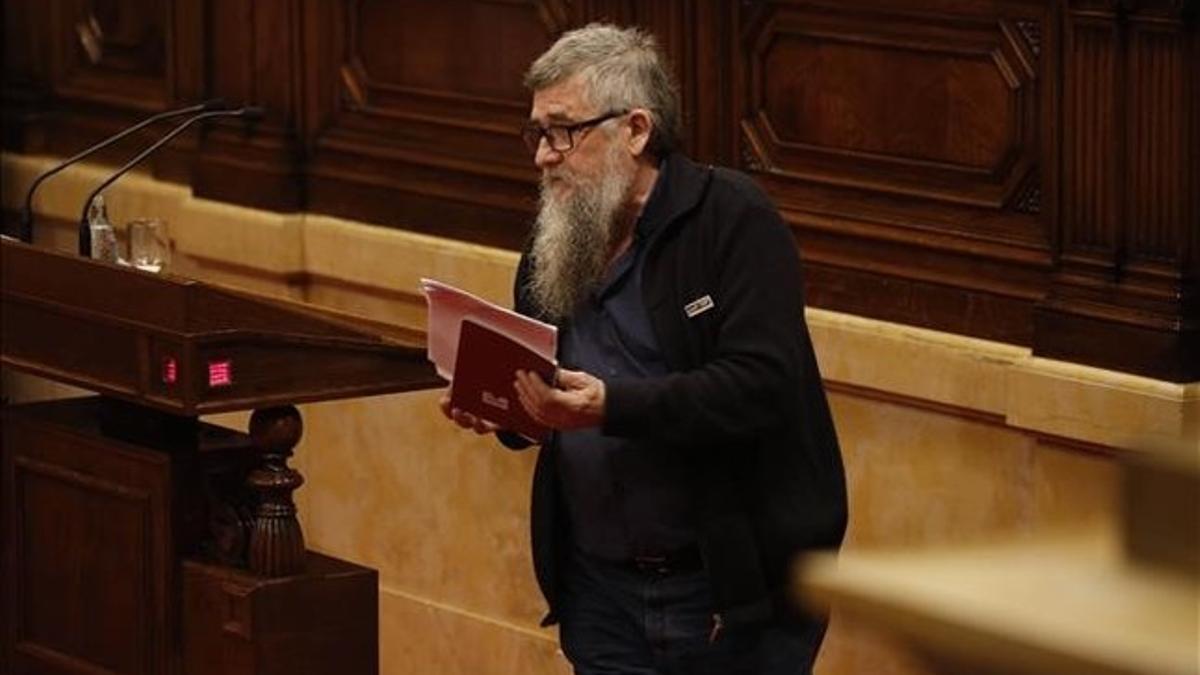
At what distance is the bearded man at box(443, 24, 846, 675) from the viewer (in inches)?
175

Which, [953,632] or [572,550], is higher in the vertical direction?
[953,632]

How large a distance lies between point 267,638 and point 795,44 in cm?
204

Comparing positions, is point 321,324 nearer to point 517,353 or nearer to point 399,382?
point 399,382

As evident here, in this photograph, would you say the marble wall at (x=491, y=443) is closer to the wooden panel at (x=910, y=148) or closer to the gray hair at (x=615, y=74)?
the wooden panel at (x=910, y=148)

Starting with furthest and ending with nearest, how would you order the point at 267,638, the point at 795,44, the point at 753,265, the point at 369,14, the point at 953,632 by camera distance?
the point at 369,14 < the point at 795,44 < the point at 267,638 < the point at 753,265 < the point at 953,632

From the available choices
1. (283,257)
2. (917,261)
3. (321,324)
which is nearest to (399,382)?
(321,324)

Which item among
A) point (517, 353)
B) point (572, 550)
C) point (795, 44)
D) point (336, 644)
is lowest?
point (336, 644)

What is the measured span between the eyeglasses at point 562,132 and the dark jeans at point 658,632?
2.29 ft

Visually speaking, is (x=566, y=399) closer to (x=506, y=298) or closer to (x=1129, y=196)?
(x=1129, y=196)

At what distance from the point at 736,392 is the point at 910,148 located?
198 cm

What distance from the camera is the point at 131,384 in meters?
5.45

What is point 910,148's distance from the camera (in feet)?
20.5

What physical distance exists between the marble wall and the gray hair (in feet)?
4.70

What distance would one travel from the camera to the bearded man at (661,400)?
4.43 meters
